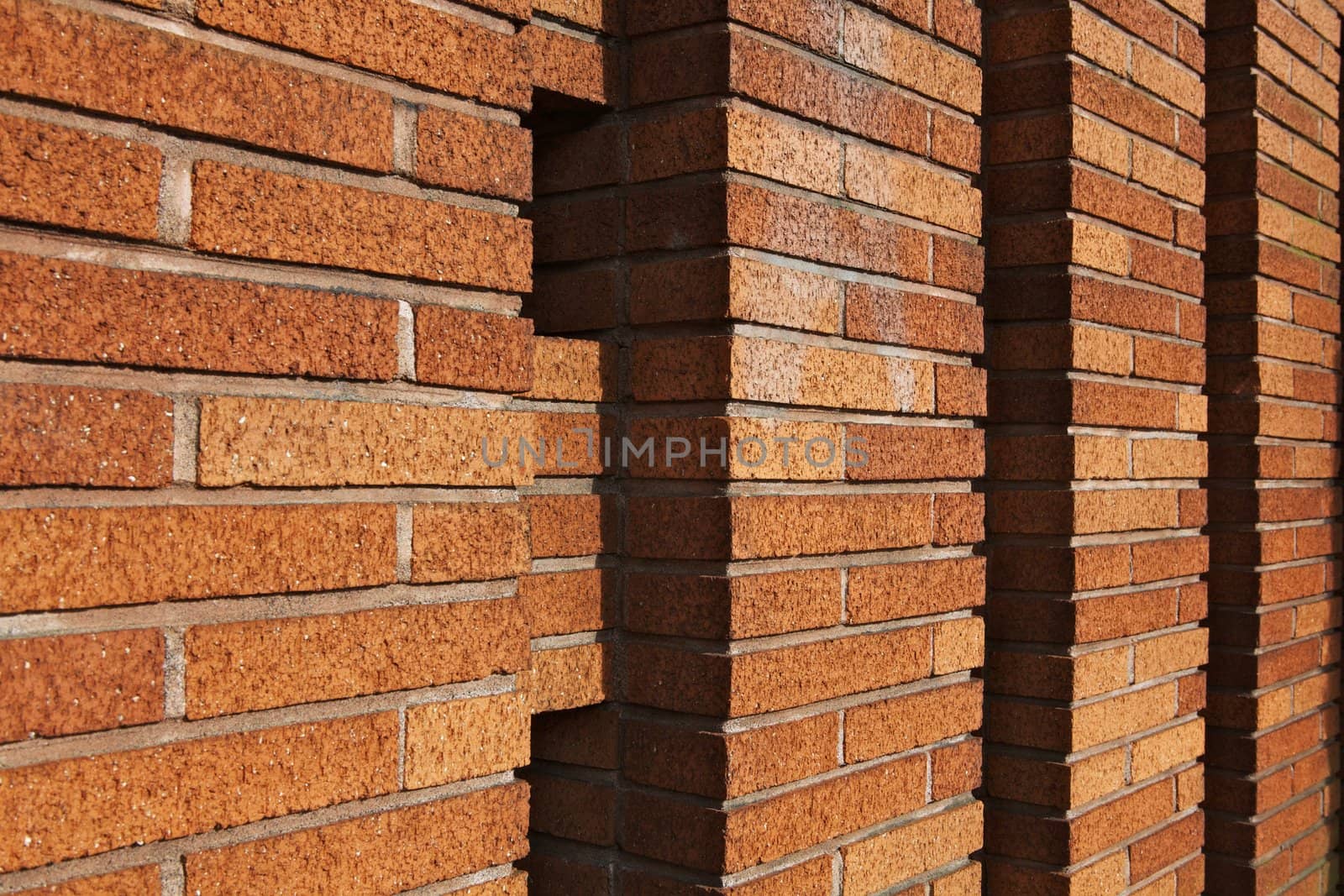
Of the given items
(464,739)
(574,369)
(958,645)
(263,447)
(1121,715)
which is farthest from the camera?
(1121,715)

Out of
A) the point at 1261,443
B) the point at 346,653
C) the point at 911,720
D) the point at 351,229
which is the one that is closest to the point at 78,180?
the point at 351,229

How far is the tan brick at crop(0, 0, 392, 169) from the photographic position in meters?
1.24

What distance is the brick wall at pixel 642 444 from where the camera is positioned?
131 cm

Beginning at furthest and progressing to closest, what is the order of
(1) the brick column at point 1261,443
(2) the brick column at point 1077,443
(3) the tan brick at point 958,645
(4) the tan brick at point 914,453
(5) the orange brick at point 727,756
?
(1) the brick column at point 1261,443 < (2) the brick column at point 1077,443 < (3) the tan brick at point 958,645 < (4) the tan brick at point 914,453 < (5) the orange brick at point 727,756

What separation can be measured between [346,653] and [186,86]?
63 cm

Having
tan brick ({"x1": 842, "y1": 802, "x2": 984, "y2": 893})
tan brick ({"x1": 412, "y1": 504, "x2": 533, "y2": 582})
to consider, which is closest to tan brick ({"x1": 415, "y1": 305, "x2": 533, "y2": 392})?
tan brick ({"x1": 412, "y1": 504, "x2": 533, "y2": 582})

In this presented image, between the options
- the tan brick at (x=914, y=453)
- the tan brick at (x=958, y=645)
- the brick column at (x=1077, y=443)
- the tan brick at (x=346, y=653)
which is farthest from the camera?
the brick column at (x=1077, y=443)

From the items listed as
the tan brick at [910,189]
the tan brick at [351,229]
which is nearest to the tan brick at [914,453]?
the tan brick at [910,189]

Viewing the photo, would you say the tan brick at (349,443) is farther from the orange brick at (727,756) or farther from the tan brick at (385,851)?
the orange brick at (727,756)

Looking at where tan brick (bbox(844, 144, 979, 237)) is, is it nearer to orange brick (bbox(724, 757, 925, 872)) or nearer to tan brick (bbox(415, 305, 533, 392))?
tan brick (bbox(415, 305, 533, 392))

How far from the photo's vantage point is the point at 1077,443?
277 centimetres

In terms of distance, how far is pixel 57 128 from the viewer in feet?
4.10

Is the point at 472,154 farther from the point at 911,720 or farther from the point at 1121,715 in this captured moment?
the point at 1121,715

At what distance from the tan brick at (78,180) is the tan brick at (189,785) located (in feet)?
1.69
